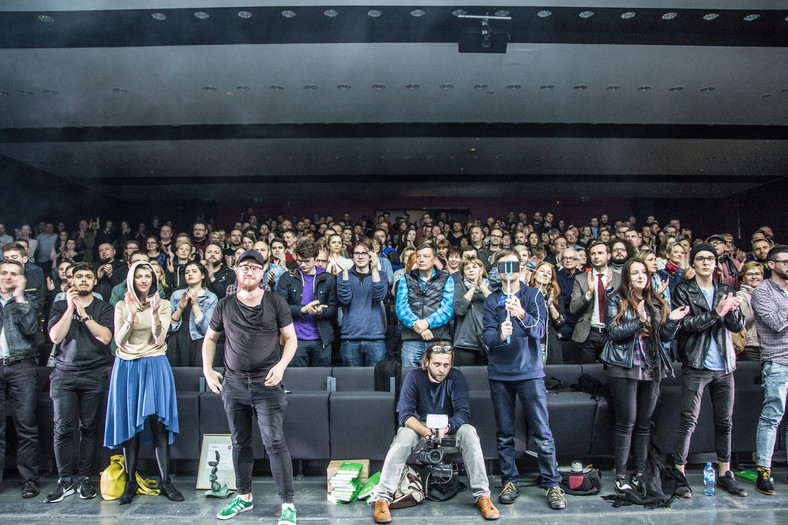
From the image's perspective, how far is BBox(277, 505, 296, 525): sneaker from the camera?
10.6ft

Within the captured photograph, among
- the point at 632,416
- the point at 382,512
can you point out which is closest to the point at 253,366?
the point at 382,512

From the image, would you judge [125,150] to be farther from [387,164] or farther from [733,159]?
[733,159]

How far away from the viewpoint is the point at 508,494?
3562 mm

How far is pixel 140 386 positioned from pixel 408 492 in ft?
6.02

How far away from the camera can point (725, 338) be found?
373 centimetres

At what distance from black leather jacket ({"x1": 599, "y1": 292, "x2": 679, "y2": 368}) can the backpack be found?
4.71 feet

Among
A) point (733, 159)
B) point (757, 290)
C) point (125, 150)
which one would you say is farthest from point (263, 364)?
point (733, 159)

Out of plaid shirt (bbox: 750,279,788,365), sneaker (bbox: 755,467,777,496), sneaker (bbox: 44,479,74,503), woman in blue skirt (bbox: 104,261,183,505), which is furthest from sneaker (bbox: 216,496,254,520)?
plaid shirt (bbox: 750,279,788,365)

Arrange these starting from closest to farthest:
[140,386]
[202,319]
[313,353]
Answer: [140,386], [202,319], [313,353]

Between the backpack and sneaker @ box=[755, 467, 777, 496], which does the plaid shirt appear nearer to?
sneaker @ box=[755, 467, 777, 496]

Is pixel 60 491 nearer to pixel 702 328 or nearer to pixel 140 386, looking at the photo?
pixel 140 386

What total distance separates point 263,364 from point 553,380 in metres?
2.18

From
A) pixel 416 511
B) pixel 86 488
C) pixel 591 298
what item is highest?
pixel 591 298

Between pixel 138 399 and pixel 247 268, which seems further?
pixel 138 399
